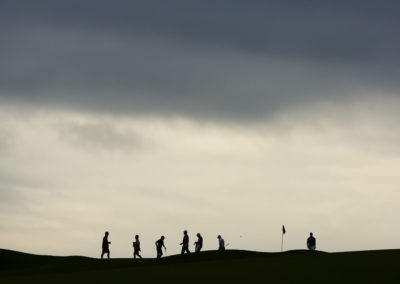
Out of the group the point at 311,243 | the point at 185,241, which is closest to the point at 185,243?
the point at 185,241

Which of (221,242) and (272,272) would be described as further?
(221,242)

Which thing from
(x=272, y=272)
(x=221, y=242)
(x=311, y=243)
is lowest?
(x=272, y=272)

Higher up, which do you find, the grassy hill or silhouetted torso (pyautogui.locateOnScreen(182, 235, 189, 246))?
silhouetted torso (pyautogui.locateOnScreen(182, 235, 189, 246))

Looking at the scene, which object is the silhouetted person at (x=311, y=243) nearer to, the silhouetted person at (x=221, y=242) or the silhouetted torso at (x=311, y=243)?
the silhouetted torso at (x=311, y=243)

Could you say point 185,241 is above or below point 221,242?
below

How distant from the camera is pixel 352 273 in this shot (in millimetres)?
50062

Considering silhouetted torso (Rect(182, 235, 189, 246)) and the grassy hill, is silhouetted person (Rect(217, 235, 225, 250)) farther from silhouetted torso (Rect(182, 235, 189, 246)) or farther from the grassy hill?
the grassy hill

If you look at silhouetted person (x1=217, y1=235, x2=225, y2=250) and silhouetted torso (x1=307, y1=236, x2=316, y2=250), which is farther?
silhouetted person (x1=217, y1=235, x2=225, y2=250)

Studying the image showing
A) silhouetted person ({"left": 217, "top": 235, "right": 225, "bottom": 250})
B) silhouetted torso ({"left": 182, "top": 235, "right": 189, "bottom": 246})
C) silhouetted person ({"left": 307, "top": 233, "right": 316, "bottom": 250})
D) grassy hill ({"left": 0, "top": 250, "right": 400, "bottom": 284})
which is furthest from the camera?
silhouetted person ({"left": 217, "top": 235, "right": 225, "bottom": 250})

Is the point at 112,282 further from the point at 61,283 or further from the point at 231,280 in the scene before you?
the point at 231,280

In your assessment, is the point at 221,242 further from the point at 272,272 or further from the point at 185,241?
the point at 272,272

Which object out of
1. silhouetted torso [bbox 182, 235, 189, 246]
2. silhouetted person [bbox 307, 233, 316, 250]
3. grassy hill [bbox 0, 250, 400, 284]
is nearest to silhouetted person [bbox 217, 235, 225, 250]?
silhouetted torso [bbox 182, 235, 189, 246]

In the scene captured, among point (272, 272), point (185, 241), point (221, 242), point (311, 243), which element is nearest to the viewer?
point (272, 272)

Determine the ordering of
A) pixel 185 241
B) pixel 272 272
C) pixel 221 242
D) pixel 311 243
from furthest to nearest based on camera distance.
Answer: pixel 221 242, pixel 185 241, pixel 311 243, pixel 272 272
